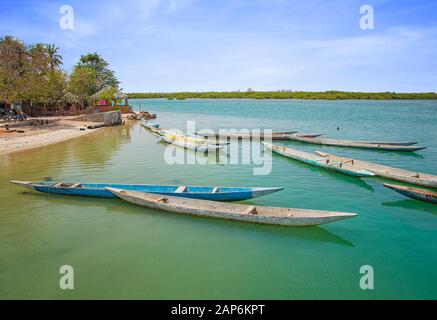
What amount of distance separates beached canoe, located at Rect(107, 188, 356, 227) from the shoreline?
44.4 ft

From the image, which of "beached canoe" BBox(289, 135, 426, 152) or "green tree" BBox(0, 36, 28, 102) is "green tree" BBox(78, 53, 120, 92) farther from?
"beached canoe" BBox(289, 135, 426, 152)

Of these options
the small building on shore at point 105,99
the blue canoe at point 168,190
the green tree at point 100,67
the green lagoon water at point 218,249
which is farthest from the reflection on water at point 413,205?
the green tree at point 100,67

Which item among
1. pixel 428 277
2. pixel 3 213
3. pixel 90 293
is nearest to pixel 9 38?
pixel 3 213

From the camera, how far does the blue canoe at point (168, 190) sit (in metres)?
9.49

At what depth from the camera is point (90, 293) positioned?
5852mm

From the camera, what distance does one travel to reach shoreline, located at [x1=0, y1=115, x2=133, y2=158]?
19.3 meters

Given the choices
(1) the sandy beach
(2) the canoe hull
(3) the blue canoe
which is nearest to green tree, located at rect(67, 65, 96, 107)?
(1) the sandy beach

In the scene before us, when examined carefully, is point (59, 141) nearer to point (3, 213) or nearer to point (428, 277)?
point (3, 213)

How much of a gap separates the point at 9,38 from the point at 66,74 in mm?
12459

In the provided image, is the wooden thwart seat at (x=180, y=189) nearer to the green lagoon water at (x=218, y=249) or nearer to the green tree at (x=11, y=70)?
the green lagoon water at (x=218, y=249)

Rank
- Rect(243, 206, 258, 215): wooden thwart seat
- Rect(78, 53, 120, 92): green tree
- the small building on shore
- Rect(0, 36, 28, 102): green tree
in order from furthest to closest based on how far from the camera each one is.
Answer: Rect(78, 53, 120, 92): green tree
the small building on shore
Rect(0, 36, 28, 102): green tree
Rect(243, 206, 258, 215): wooden thwart seat

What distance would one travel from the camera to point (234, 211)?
8695mm

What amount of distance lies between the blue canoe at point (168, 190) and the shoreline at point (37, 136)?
971 cm

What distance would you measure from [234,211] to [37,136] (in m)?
21.3
